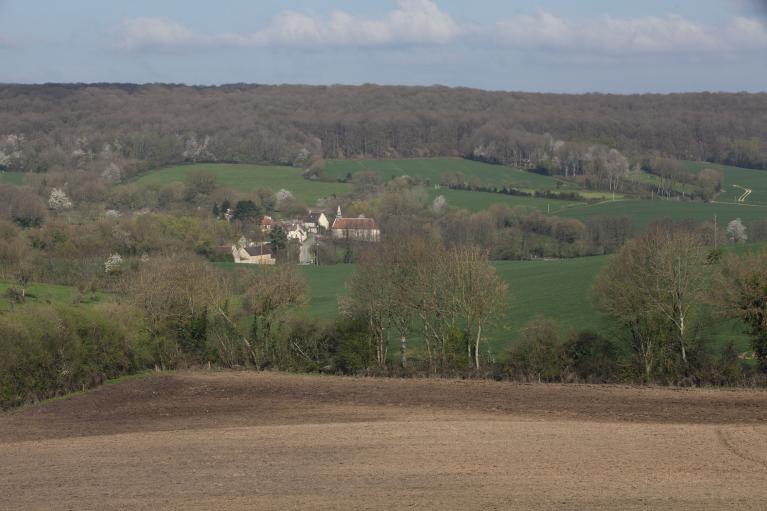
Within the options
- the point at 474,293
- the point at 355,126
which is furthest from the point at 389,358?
the point at 355,126

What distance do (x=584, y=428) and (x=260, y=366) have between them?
1733cm

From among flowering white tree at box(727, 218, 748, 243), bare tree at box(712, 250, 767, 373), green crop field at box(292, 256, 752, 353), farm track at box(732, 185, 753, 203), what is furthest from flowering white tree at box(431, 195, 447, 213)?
bare tree at box(712, 250, 767, 373)

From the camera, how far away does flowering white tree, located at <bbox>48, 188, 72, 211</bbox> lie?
290ft

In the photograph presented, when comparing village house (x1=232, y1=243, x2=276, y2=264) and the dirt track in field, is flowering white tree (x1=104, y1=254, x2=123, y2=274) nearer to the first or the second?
village house (x1=232, y1=243, x2=276, y2=264)

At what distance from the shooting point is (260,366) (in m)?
38.2

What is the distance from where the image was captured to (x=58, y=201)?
8925cm

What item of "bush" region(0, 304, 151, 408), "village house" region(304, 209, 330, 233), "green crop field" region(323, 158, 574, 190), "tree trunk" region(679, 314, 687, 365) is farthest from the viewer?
"green crop field" region(323, 158, 574, 190)

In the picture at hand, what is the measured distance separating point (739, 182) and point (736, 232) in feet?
107

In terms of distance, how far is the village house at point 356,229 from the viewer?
7512cm

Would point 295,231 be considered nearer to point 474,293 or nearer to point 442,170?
point 442,170

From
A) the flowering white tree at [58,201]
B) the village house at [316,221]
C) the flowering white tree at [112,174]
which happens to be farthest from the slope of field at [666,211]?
the flowering white tree at [112,174]

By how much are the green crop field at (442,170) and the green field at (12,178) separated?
3387 centimetres

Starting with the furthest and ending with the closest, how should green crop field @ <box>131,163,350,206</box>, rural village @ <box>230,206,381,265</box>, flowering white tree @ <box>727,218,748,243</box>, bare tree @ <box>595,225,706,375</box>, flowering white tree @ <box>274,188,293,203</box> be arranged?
green crop field @ <box>131,163,350,206</box>
flowering white tree @ <box>274,188,293,203</box>
rural village @ <box>230,206,381,265</box>
flowering white tree @ <box>727,218,748,243</box>
bare tree @ <box>595,225,706,375</box>

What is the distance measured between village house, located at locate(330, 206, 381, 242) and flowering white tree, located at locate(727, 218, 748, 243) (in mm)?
25530
